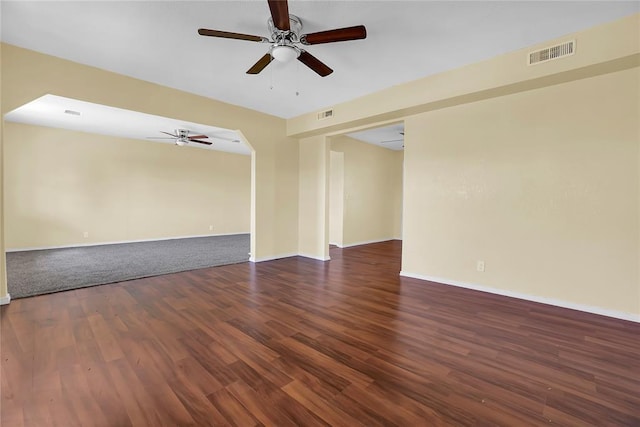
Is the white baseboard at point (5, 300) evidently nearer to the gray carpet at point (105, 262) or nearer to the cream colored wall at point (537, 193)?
the gray carpet at point (105, 262)

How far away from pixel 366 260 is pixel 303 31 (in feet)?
13.6

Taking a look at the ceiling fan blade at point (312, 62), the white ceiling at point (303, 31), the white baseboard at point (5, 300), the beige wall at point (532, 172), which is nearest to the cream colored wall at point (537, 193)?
the beige wall at point (532, 172)

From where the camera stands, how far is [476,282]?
3.68 m

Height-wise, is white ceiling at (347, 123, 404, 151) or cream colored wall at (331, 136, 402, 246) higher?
white ceiling at (347, 123, 404, 151)

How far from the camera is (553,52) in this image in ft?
9.09

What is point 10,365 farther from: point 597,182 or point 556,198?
point 597,182

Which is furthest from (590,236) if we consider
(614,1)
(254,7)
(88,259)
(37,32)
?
(88,259)

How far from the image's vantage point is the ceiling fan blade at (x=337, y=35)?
86.3 inches

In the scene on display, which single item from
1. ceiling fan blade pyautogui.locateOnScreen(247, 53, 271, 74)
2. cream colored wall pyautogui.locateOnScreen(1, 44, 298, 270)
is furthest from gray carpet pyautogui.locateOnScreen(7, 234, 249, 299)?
ceiling fan blade pyautogui.locateOnScreen(247, 53, 271, 74)

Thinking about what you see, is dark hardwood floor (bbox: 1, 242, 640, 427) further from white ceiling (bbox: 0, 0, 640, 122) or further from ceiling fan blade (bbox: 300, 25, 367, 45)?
white ceiling (bbox: 0, 0, 640, 122)

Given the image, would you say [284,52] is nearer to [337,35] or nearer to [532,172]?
[337,35]

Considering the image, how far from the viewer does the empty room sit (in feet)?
5.54

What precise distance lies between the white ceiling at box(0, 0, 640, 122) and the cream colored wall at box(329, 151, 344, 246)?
3444 mm

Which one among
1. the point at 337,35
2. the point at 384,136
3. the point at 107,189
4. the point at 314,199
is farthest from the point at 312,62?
the point at 107,189
